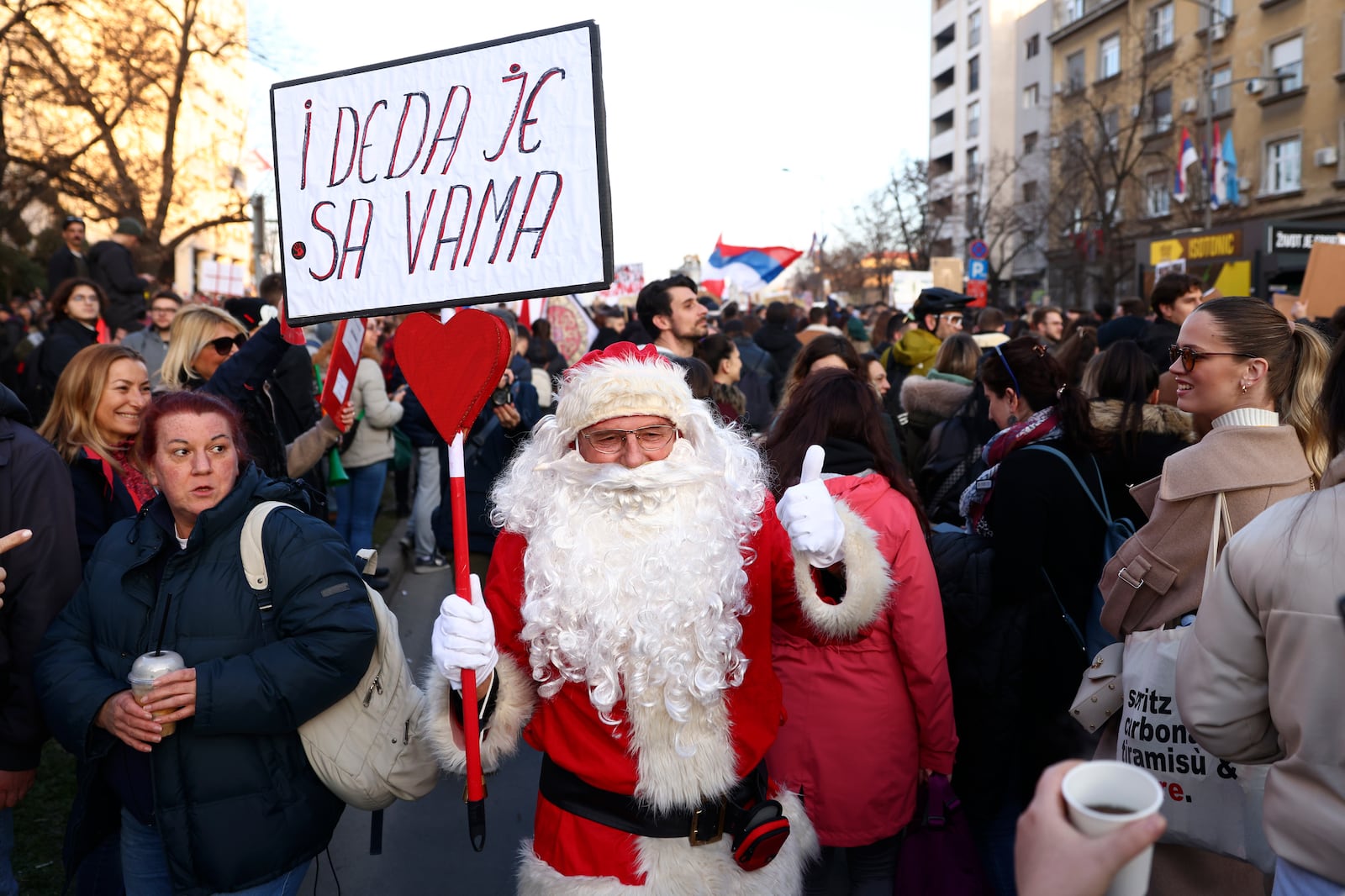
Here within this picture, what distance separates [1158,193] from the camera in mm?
34062

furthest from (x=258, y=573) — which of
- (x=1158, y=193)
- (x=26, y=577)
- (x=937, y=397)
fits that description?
(x=1158, y=193)

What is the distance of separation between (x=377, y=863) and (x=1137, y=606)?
322 centimetres

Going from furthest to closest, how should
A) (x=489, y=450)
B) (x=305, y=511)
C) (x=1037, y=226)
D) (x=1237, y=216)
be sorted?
(x=1037, y=226) < (x=1237, y=216) < (x=489, y=450) < (x=305, y=511)

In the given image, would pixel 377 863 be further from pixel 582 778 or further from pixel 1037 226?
pixel 1037 226

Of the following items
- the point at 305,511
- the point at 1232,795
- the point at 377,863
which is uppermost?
the point at 305,511

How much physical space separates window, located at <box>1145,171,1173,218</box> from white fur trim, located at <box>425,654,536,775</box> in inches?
1403

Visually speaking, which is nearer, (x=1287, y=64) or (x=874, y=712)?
(x=874, y=712)

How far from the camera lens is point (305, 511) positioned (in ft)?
9.66

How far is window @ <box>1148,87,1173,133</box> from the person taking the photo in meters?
33.3

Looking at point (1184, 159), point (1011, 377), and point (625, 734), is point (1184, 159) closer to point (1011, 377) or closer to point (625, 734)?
point (1011, 377)

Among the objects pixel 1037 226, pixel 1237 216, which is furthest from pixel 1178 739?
pixel 1037 226

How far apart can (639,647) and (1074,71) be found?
140 ft

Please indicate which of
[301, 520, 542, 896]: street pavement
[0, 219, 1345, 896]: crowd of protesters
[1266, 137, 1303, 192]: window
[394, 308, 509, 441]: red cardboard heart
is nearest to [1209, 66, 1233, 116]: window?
[1266, 137, 1303, 192]: window

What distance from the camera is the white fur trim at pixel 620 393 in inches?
103
